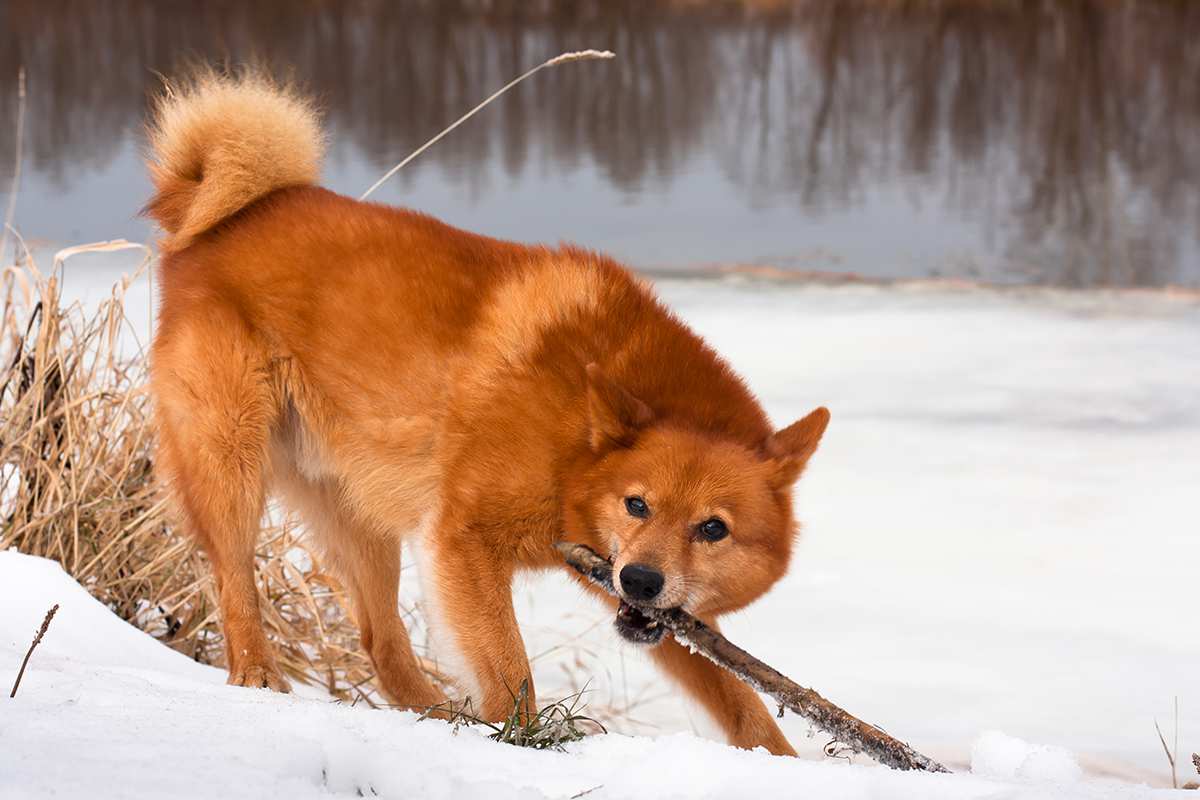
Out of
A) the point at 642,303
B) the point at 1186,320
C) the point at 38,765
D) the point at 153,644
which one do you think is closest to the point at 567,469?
the point at 642,303

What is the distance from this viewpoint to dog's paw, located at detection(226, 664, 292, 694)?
11.6 feet

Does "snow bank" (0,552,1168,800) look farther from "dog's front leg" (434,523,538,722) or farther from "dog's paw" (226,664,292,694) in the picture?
"dog's paw" (226,664,292,694)

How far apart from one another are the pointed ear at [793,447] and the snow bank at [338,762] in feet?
3.35

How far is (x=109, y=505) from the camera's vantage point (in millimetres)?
4309

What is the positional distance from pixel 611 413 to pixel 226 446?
3.62ft

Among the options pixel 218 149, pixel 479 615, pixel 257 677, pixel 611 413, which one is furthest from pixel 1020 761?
pixel 218 149

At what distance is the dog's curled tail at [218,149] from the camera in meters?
3.91

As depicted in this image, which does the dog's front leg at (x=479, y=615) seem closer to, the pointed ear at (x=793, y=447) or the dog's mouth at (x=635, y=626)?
the dog's mouth at (x=635, y=626)

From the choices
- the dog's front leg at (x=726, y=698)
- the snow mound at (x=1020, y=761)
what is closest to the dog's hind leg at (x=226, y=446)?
the dog's front leg at (x=726, y=698)

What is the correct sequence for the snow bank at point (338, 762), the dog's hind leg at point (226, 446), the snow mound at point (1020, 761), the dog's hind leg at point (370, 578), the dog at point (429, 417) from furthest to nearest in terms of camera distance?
1. the dog's hind leg at point (370, 578)
2. the dog's hind leg at point (226, 446)
3. the dog at point (429, 417)
4. the snow mound at point (1020, 761)
5. the snow bank at point (338, 762)

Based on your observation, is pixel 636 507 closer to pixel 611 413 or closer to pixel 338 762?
pixel 611 413

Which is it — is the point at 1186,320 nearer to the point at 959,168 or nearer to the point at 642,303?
the point at 959,168

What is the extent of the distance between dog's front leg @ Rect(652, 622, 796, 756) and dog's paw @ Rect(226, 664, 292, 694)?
0.99 metres

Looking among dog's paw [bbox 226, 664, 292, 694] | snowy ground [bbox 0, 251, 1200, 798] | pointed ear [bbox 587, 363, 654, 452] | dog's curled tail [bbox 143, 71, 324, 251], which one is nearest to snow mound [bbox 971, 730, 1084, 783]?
snowy ground [bbox 0, 251, 1200, 798]
